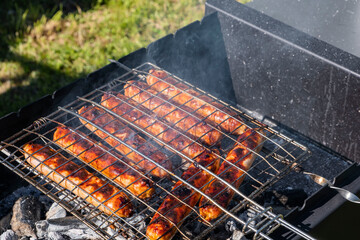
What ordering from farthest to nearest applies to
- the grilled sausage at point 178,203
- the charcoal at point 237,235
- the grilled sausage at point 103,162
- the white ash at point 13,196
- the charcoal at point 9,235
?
the white ash at point 13,196
the charcoal at point 9,235
the charcoal at point 237,235
the grilled sausage at point 103,162
the grilled sausage at point 178,203

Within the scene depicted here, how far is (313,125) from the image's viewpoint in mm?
3611

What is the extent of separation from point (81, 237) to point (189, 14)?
424 cm

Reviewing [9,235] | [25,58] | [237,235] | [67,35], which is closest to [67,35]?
[67,35]

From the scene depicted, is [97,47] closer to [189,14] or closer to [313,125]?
[189,14]

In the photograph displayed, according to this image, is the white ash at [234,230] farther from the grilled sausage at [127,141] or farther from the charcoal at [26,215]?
the charcoal at [26,215]

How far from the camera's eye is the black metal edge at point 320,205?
104 inches

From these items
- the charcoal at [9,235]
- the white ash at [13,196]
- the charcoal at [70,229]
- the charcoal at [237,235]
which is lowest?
the charcoal at [9,235]

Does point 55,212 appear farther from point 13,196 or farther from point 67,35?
point 67,35

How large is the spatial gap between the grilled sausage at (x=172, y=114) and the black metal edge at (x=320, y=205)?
758 millimetres

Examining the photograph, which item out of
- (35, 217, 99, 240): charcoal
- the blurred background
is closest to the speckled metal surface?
(35, 217, 99, 240): charcoal

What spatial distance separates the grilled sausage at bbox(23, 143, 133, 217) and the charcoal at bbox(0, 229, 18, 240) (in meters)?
0.52

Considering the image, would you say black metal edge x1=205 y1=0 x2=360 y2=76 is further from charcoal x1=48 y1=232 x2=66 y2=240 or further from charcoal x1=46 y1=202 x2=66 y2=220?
charcoal x1=48 y1=232 x2=66 y2=240

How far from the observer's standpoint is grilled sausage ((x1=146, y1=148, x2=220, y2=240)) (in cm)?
248

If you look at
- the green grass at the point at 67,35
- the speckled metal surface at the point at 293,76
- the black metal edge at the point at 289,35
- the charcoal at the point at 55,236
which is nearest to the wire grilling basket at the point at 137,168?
the charcoal at the point at 55,236
